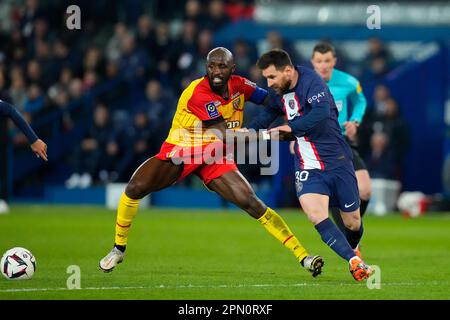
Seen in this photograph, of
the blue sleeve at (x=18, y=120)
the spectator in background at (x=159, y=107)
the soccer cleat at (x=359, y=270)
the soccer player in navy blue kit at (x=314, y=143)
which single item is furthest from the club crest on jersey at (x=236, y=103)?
the spectator in background at (x=159, y=107)

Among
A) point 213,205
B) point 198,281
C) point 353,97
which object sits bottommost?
point 213,205

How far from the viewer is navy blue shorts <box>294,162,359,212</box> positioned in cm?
993

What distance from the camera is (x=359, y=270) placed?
9.39m

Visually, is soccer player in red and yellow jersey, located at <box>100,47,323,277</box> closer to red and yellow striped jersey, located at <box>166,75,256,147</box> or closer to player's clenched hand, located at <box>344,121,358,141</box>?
red and yellow striped jersey, located at <box>166,75,256,147</box>

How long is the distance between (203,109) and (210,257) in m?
2.56

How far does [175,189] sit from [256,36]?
4.04m

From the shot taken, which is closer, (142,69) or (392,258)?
(392,258)

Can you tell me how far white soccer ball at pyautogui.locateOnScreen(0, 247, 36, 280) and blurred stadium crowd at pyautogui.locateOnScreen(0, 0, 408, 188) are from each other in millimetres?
10946

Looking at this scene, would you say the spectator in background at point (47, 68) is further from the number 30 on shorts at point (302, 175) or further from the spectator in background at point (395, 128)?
the number 30 on shorts at point (302, 175)

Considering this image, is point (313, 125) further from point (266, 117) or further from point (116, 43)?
point (116, 43)

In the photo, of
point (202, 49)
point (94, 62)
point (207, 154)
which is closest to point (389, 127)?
point (202, 49)
